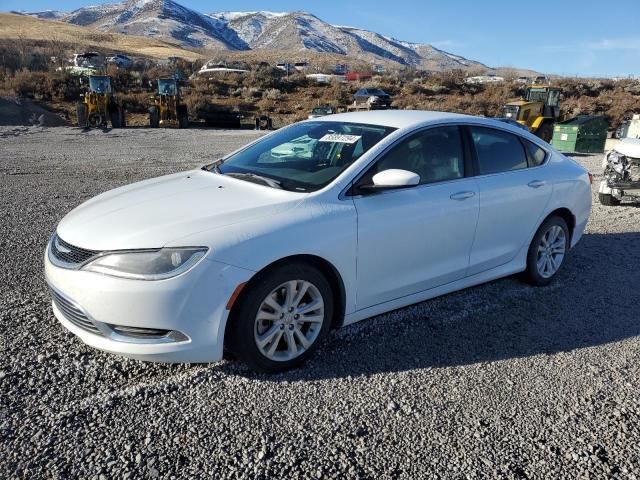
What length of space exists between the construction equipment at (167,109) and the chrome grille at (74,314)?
87.8 feet

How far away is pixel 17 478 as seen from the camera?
234 cm

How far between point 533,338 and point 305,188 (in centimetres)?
201

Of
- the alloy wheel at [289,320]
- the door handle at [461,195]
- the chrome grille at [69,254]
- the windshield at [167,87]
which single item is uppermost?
the windshield at [167,87]

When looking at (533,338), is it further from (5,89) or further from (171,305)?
(5,89)

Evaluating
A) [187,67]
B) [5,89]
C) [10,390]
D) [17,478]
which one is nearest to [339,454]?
[17,478]

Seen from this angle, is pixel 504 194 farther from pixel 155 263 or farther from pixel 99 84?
pixel 99 84

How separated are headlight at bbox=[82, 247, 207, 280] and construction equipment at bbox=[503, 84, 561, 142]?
2012cm

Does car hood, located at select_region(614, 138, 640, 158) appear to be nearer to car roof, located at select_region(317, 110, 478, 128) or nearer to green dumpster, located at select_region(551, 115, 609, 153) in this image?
car roof, located at select_region(317, 110, 478, 128)

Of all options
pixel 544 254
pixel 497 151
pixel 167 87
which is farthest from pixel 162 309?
pixel 167 87

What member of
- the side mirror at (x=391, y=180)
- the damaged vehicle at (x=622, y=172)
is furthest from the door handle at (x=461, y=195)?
the damaged vehicle at (x=622, y=172)

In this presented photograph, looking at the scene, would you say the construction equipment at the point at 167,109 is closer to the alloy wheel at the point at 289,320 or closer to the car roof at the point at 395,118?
the car roof at the point at 395,118

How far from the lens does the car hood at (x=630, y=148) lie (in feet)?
27.2

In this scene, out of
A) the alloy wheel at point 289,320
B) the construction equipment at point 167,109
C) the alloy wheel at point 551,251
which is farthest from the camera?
the construction equipment at point 167,109

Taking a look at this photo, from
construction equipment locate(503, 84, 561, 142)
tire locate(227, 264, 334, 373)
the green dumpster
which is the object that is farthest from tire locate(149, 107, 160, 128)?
tire locate(227, 264, 334, 373)
